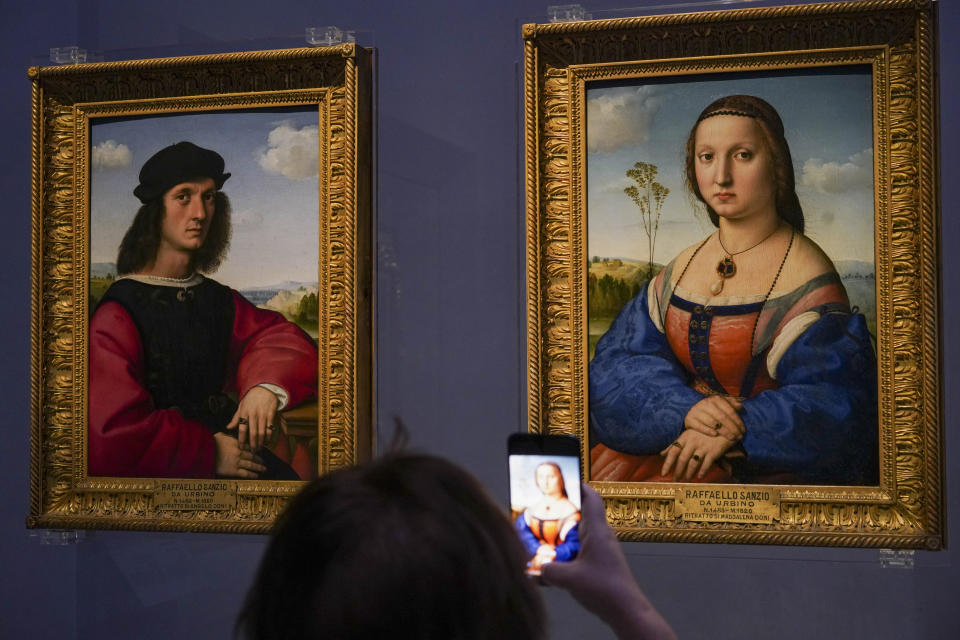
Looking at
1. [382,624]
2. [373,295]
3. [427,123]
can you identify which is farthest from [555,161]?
[382,624]

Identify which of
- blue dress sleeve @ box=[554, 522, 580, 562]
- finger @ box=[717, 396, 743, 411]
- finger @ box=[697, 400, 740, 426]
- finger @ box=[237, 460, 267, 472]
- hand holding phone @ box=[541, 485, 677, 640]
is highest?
finger @ box=[717, 396, 743, 411]

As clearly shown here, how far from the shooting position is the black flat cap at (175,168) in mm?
3383

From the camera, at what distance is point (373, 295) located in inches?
128

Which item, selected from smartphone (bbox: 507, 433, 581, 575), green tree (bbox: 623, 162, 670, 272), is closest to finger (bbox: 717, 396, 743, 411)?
green tree (bbox: 623, 162, 670, 272)

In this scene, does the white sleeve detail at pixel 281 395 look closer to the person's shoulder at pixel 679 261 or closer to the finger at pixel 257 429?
the finger at pixel 257 429

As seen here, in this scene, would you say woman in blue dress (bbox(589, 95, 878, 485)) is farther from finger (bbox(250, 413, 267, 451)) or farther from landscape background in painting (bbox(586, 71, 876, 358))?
finger (bbox(250, 413, 267, 451))

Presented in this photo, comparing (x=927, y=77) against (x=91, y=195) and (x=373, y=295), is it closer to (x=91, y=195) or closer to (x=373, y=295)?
(x=373, y=295)

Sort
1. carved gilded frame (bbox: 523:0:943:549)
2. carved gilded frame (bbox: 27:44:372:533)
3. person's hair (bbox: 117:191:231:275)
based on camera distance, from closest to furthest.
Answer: carved gilded frame (bbox: 523:0:943:549) < carved gilded frame (bbox: 27:44:372:533) < person's hair (bbox: 117:191:231:275)

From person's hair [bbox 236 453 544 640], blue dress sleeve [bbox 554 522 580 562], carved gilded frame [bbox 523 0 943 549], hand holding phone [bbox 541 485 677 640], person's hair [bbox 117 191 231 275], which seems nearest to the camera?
person's hair [bbox 236 453 544 640]

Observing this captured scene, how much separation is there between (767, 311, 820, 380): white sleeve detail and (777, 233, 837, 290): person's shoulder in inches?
4.1

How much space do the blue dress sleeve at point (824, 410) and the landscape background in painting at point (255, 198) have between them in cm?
160

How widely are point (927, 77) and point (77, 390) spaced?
10.3 ft

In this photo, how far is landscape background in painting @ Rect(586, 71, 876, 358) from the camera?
289 cm

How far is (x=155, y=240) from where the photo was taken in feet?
11.2
